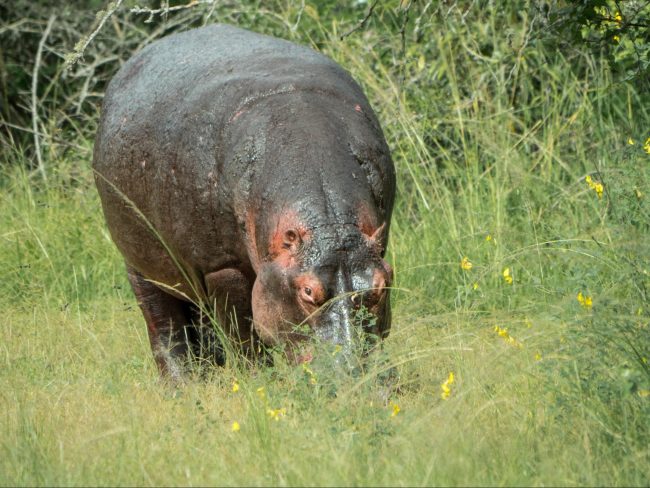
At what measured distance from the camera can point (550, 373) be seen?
13.1 feet

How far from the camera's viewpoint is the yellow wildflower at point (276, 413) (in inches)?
154

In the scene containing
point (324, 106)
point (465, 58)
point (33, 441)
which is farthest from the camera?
point (465, 58)

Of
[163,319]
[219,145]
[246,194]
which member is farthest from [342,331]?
[163,319]

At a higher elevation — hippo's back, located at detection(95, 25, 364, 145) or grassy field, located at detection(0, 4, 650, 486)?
hippo's back, located at detection(95, 25, 364, 145)

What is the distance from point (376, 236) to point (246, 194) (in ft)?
1.97

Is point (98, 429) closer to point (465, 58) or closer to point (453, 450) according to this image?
point (453, 450)

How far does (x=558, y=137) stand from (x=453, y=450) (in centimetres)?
469

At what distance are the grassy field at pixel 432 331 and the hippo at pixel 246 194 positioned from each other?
235mm

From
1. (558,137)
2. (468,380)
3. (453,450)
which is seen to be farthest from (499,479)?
A: (558,137)

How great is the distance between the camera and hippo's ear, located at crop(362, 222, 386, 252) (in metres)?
4.30

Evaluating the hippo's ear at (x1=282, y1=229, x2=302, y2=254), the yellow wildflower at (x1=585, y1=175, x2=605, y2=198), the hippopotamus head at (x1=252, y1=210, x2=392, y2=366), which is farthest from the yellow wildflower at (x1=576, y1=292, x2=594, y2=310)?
the yellow wildflower at (x1=585, y1=175, x2=605, y2=198)

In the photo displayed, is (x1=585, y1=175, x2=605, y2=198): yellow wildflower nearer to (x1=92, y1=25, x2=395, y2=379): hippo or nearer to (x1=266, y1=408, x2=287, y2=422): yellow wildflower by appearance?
(x1=92, y1=25, x2=395, y2=379): hippo

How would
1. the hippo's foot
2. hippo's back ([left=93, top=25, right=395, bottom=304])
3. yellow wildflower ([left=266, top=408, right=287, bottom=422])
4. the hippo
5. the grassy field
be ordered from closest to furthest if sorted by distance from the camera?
the grassy field → yellow wildflower ([left=266, top=408, right=287, bottom=422]) → the hippo → hippo's back ([left=93, top=25, right=395, bottom=304]) → the hippo's foot

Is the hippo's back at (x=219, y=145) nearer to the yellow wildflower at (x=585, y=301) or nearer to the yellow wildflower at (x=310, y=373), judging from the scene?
the yellow wildflower at (x=310, y=373)
